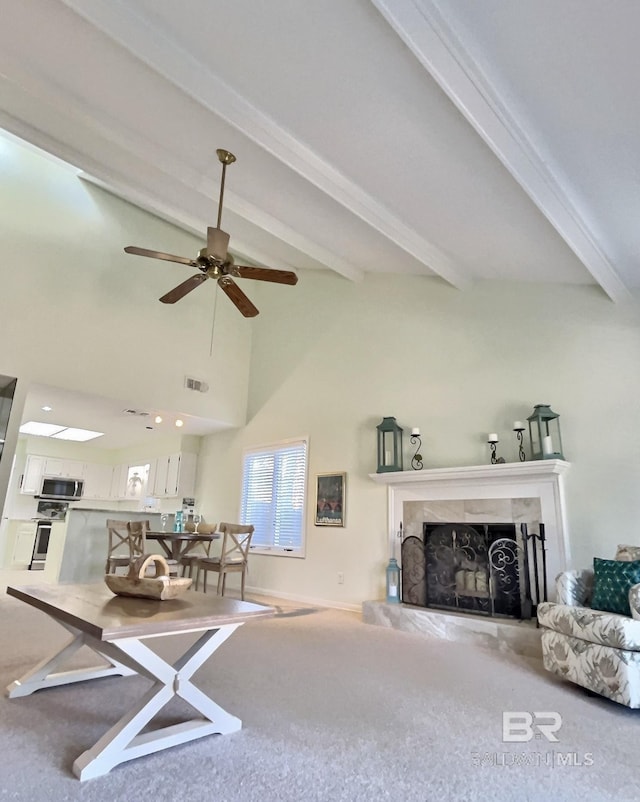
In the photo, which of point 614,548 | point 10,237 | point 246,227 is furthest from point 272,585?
point 10,237

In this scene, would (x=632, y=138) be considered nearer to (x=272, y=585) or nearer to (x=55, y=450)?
(x=272, y=585)

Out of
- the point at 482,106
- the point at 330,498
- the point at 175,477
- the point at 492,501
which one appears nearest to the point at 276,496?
the point at 330,498

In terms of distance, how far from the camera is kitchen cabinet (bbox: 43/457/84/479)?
8.92m

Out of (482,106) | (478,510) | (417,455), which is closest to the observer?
(482,106)

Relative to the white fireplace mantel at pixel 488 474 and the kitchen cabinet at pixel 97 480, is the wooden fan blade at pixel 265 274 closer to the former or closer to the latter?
the white fireplace mantel at pixel 488 474

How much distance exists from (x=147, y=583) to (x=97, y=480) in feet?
27.6

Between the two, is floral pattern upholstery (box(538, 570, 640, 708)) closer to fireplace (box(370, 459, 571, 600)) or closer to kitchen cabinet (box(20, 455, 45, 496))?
fireplace (box(370, 459, 571, 600))

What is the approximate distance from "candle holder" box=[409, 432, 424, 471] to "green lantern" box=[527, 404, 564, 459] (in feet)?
3.77

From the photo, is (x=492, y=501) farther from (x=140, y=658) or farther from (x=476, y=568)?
(x=140, y=658)

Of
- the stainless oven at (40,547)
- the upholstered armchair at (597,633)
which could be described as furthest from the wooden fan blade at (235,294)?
the stainless oven at (40,547)

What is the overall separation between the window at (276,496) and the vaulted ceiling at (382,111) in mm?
3056

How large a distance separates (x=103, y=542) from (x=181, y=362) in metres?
2.67

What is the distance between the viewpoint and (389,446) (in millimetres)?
5195

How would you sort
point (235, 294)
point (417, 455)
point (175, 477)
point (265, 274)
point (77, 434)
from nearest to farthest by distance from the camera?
1. point (265, 274)
2. point (235, 294)
3. point (417, 455)
4. point (175, 477)
5. point (77, 434)
